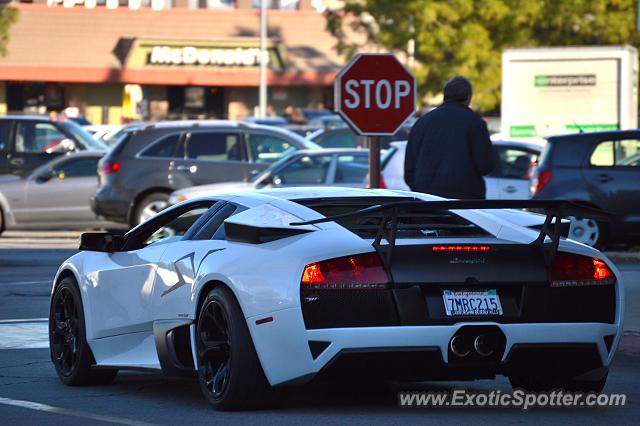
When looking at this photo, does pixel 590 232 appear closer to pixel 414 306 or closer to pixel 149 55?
pixel 414 306

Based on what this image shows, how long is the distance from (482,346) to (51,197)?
16.8m

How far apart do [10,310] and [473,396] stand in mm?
6227

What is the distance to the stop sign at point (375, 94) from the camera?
44.6 ft

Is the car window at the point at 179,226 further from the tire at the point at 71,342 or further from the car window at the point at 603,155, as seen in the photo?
the car window at the point at 603,155

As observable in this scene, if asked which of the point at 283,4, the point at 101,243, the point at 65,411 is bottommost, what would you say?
the point at 65,411

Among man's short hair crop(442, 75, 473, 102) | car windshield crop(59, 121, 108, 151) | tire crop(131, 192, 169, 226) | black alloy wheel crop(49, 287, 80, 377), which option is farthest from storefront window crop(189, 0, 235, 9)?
black alloy wheel crop(49, 287, 80, 377)

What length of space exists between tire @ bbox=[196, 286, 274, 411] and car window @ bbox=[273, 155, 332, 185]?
44.3 feet

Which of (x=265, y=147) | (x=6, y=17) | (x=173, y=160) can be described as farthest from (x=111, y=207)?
(x=6, y=17)

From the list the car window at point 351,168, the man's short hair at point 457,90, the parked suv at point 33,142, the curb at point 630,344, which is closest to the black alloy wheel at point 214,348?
the curb at point 630,344

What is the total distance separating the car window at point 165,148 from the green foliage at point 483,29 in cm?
2434

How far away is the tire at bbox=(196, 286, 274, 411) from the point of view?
7.34m

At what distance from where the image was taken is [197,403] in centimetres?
807

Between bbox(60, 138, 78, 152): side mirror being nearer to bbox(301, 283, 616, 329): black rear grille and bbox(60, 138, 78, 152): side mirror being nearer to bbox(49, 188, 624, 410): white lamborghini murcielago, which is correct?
bbox(49, 188, 624, 410): white lamborghini murcielago

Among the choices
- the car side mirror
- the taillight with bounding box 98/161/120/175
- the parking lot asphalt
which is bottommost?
the car side mirror
